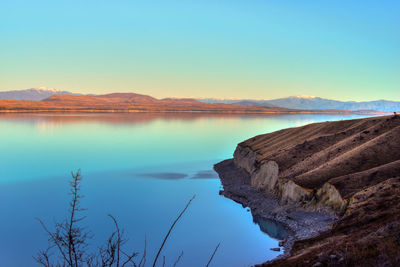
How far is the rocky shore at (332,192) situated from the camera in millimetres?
12531

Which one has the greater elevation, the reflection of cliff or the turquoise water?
the reflection of cliff

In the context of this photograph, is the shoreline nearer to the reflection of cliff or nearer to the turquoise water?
the reflection of cliff

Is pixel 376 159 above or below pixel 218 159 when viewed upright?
above

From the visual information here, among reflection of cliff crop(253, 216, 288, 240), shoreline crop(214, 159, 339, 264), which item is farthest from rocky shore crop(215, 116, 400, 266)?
reflection of cliff crop(253, 216, 288, 240)

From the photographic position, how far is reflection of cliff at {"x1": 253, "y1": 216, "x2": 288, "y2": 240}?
22.8 metres

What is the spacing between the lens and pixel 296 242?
1945cm

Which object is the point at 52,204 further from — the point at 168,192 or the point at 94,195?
the point at 168,192

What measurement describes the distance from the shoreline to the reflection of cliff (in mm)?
263

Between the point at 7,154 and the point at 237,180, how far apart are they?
155 feet

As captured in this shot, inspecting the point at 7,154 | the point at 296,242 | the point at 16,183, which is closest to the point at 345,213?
the point at 296,242

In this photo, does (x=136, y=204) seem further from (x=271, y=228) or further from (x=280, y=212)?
(x=280, y=212)

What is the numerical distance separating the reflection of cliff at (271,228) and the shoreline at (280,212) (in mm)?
263

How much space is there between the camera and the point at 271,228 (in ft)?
79.5

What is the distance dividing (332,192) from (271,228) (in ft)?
17.4
